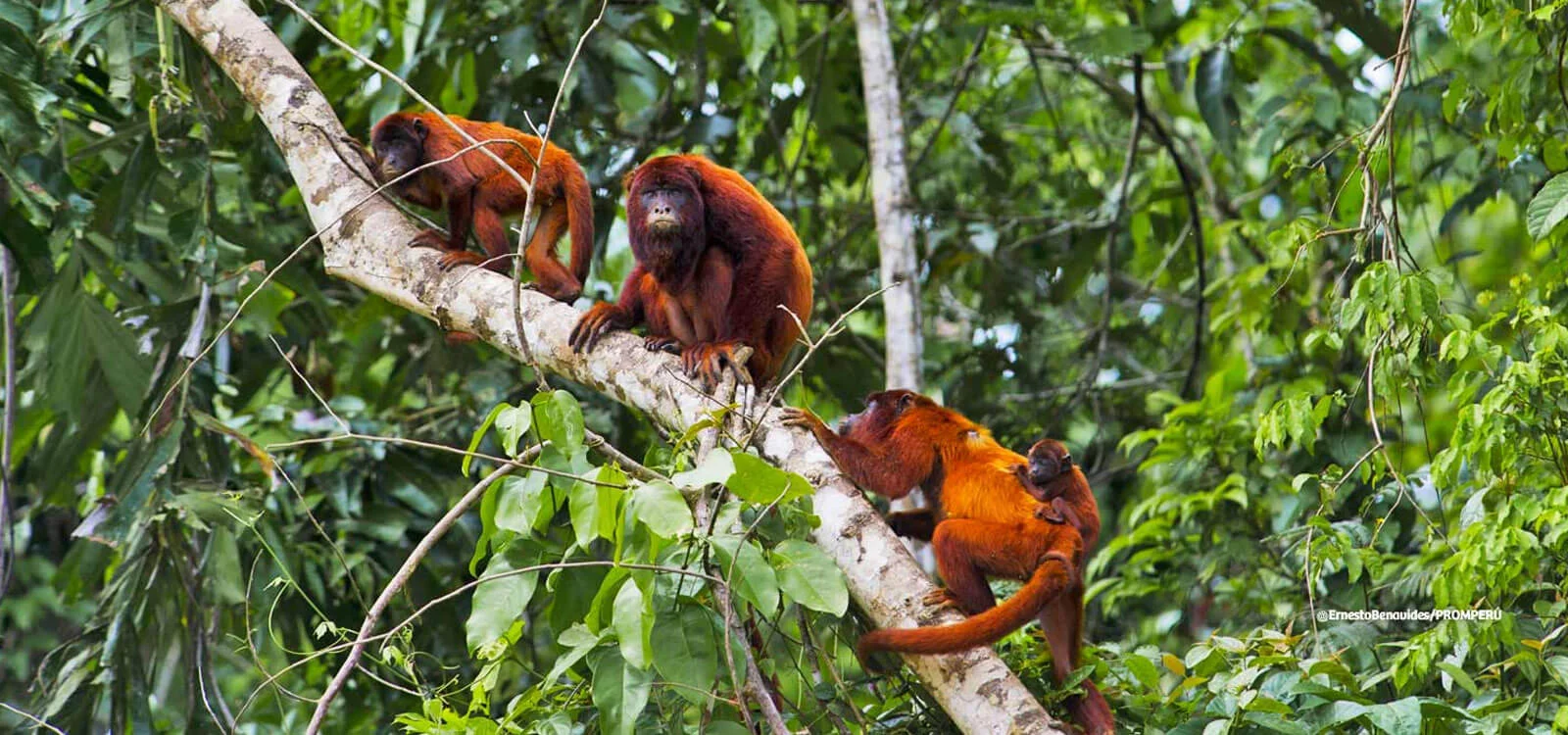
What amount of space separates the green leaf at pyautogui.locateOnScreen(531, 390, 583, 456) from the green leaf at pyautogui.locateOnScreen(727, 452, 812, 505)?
1.15 ft

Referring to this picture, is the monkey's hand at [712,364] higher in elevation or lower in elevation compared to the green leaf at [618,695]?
higher

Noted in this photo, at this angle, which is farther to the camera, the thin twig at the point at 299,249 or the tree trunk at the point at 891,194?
the tree trunk at the point at 891,194

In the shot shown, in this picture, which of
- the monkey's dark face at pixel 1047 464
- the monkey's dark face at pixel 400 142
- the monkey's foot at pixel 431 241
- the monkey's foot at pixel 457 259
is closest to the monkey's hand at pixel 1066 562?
the monkey's dark face at pixel 1047 464

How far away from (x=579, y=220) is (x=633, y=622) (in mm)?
2384

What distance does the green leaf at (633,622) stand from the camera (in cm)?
274

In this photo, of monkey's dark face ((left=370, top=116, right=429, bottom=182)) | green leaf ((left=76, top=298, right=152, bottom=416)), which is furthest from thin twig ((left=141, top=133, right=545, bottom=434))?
monkey's dark face ((left=370, top=116, right=429, bottom=182))

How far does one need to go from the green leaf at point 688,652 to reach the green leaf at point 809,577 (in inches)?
8.6

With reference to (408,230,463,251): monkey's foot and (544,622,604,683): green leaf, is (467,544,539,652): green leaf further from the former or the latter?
(408,230,463,251): monkey's foot

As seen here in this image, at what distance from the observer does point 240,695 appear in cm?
919

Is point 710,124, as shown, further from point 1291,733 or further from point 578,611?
point 1291,733

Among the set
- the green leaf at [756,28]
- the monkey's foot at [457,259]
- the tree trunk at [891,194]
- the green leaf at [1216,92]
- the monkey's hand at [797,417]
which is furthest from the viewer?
the green leaf at [1216,92]

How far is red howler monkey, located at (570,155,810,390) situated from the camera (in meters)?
4.46

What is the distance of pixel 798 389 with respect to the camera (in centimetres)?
464

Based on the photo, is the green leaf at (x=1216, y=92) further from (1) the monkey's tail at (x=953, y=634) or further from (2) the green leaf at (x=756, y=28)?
(1) the monkey's tail at (x=953, y=634)
